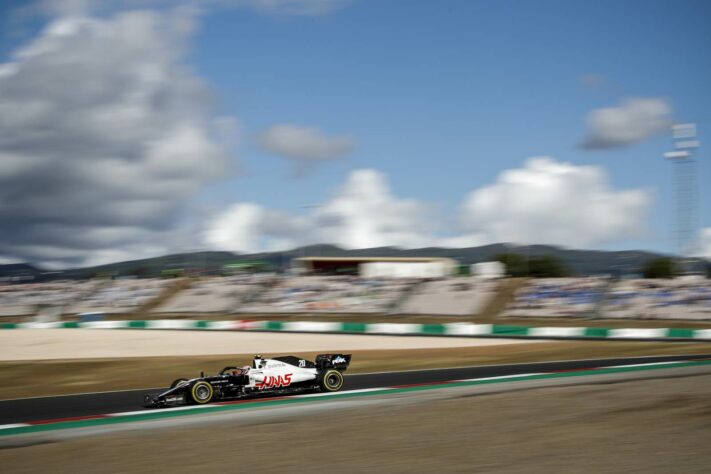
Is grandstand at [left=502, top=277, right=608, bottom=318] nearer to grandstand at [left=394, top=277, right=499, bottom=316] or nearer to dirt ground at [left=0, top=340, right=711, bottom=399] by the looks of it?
grandstand at [left=394, top=277, right=499, bottom=316]

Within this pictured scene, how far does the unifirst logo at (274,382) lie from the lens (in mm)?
16125

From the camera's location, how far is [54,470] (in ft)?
31.3

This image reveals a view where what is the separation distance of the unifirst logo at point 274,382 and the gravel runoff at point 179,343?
1571 centimetres

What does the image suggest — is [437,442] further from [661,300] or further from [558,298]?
[558,298]

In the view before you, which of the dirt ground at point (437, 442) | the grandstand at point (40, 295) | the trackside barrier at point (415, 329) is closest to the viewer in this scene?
the dirt ground at point (437, 442)

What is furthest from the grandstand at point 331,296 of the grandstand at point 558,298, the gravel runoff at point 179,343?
the gravel runoff at point 179,343

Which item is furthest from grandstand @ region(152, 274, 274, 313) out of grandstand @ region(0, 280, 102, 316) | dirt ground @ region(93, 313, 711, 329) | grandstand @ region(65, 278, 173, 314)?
grandstand @ region(0, 280, 102, 316)

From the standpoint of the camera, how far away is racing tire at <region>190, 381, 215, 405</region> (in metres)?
15.2

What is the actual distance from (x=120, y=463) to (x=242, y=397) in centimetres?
645

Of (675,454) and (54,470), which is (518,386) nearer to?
(675,454)

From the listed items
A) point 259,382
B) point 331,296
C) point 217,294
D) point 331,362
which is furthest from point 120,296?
point 259,382

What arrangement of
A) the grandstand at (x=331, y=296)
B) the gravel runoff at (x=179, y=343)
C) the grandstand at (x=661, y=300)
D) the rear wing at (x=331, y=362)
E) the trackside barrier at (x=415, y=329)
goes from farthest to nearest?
the grandstand at (x=331, y=296), the grandstand at (x=661, y=300), the trackside barrier at (x=415, y=329), the gravel runoff at (x=179, y=343), the rear wing at (x=331, y=362)

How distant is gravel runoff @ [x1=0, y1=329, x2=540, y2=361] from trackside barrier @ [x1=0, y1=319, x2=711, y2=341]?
1.50 m

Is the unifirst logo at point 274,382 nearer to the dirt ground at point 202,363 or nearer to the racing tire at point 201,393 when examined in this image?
the racing tire at point 201,393
